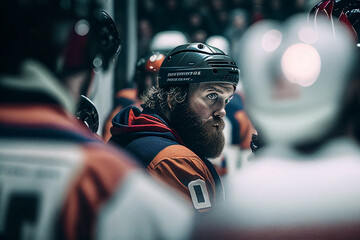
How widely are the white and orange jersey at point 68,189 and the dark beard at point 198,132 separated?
1.39m

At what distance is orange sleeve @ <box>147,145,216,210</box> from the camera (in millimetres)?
2131

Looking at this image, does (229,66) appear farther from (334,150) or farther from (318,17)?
(334,150)

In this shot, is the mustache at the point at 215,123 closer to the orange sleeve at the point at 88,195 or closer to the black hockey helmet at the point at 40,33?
the black hockey helmet at the point at 40,33

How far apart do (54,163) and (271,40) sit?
2.44 feet

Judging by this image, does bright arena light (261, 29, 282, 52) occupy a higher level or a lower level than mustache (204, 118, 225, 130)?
lower

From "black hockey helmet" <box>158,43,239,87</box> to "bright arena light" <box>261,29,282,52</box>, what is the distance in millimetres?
1017

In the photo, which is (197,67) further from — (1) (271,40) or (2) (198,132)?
(1) (271,40)

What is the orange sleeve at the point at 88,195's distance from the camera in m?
1.15

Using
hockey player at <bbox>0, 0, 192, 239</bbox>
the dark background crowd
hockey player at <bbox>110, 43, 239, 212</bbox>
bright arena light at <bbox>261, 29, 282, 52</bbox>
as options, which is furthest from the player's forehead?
the dark background crowd

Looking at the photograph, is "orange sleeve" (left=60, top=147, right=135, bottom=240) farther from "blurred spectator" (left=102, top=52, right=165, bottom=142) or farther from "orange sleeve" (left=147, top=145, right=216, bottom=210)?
"blurred spectator" (left=102, top=52, right=165, bottom=142)

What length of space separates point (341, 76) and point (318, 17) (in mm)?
1220

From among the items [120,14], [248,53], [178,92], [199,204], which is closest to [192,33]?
[120,14]

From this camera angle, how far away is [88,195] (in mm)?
1149

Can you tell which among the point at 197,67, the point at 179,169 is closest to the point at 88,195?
the point at 179,169
